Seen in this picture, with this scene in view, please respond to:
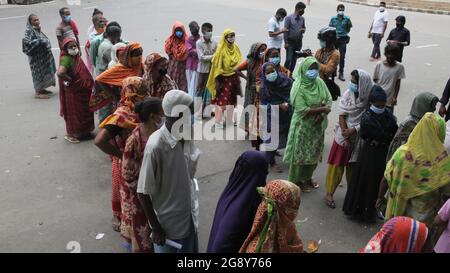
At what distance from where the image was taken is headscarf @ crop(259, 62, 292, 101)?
221 inches

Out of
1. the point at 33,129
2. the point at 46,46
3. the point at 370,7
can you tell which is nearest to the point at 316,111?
the point at 33,129

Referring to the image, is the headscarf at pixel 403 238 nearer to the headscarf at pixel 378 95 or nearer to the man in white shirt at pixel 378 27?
the headscarf at pixel 378 95

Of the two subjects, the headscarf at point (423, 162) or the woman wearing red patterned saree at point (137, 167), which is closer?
the woman wearing red patterned saree at point (137, 167)

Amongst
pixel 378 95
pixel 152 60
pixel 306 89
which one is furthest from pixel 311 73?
pixel 152 60

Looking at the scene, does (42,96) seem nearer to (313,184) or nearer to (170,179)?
(313,184)

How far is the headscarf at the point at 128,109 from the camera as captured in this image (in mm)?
3877

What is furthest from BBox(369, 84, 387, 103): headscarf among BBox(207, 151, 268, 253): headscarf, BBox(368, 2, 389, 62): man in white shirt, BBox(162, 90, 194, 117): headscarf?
BBox(368, 2, 389, 62): man in white shirt

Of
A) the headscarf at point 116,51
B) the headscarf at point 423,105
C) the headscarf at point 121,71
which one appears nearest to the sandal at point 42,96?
the headscarf at point 116,51

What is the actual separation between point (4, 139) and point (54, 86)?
2619 millimetres

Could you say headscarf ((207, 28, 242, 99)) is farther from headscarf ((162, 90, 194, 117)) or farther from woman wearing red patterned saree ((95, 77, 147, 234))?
headscarf ((162, 90, 194, 117))

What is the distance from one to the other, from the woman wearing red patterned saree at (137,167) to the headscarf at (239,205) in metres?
0.82

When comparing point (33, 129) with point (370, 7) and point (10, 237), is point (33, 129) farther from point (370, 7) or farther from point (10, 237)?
point (370, 7)

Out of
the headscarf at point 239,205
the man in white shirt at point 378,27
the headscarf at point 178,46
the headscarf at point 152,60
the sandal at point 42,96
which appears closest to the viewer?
the headscarf at point 239,205

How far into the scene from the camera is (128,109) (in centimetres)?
405
